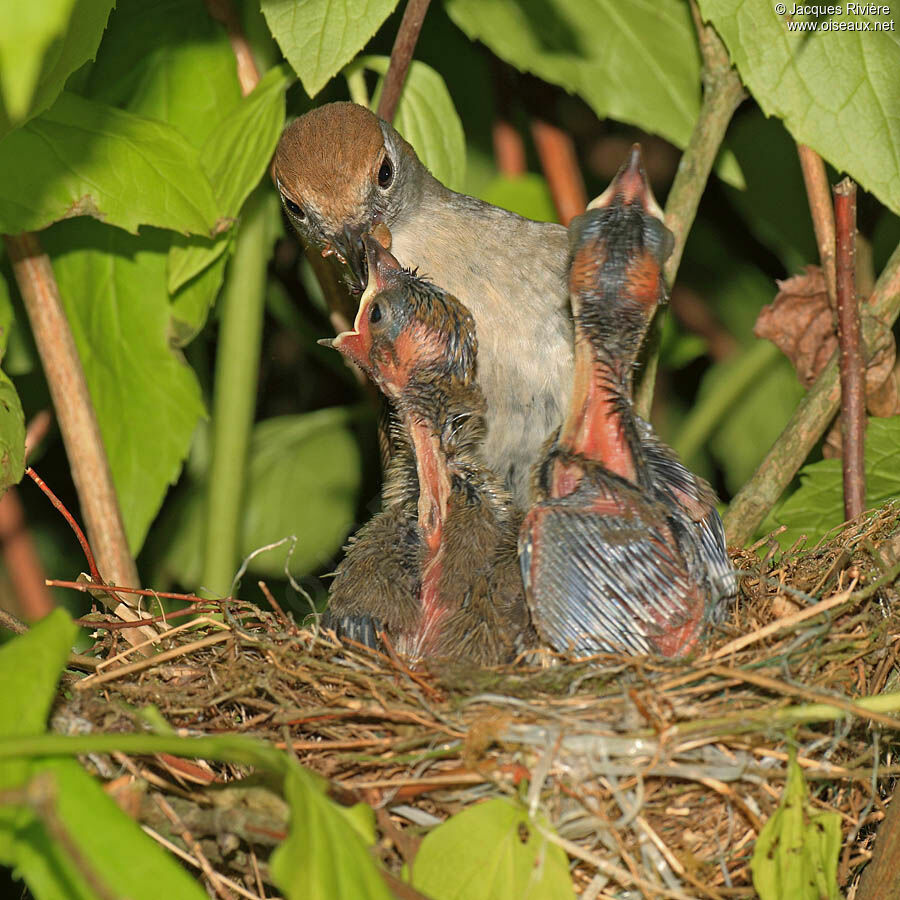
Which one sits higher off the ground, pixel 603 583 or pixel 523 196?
pixel 523 196

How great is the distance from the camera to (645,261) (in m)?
1.55

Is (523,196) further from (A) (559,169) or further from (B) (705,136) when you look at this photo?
(B) (705,136)

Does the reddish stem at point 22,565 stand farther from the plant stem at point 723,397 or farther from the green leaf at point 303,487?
the plant stem at point 723,397

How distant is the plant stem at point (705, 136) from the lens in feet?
6.69

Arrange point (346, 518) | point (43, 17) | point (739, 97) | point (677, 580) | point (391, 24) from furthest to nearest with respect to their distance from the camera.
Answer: point (346, 518)
point (391, 24)
point (739, 97)
point (677, 580)
point (43, 17)

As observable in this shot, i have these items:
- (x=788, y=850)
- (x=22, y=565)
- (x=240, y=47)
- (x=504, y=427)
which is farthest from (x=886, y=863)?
(x=22, y=565)

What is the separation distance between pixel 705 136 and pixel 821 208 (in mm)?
233

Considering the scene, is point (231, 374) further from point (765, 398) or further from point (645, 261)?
point (765, 398)

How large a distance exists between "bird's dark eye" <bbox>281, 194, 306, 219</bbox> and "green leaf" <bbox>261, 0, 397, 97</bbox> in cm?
36

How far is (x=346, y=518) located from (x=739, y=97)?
120cm

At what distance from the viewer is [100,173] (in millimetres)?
1808

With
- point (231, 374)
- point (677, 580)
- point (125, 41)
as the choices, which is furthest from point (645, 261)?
point (125, 41)

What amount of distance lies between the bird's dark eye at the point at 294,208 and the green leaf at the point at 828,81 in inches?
29.2

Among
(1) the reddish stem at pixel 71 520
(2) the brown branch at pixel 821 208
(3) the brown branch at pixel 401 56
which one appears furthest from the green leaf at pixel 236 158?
(2) the brown branch at pixel 821 208
